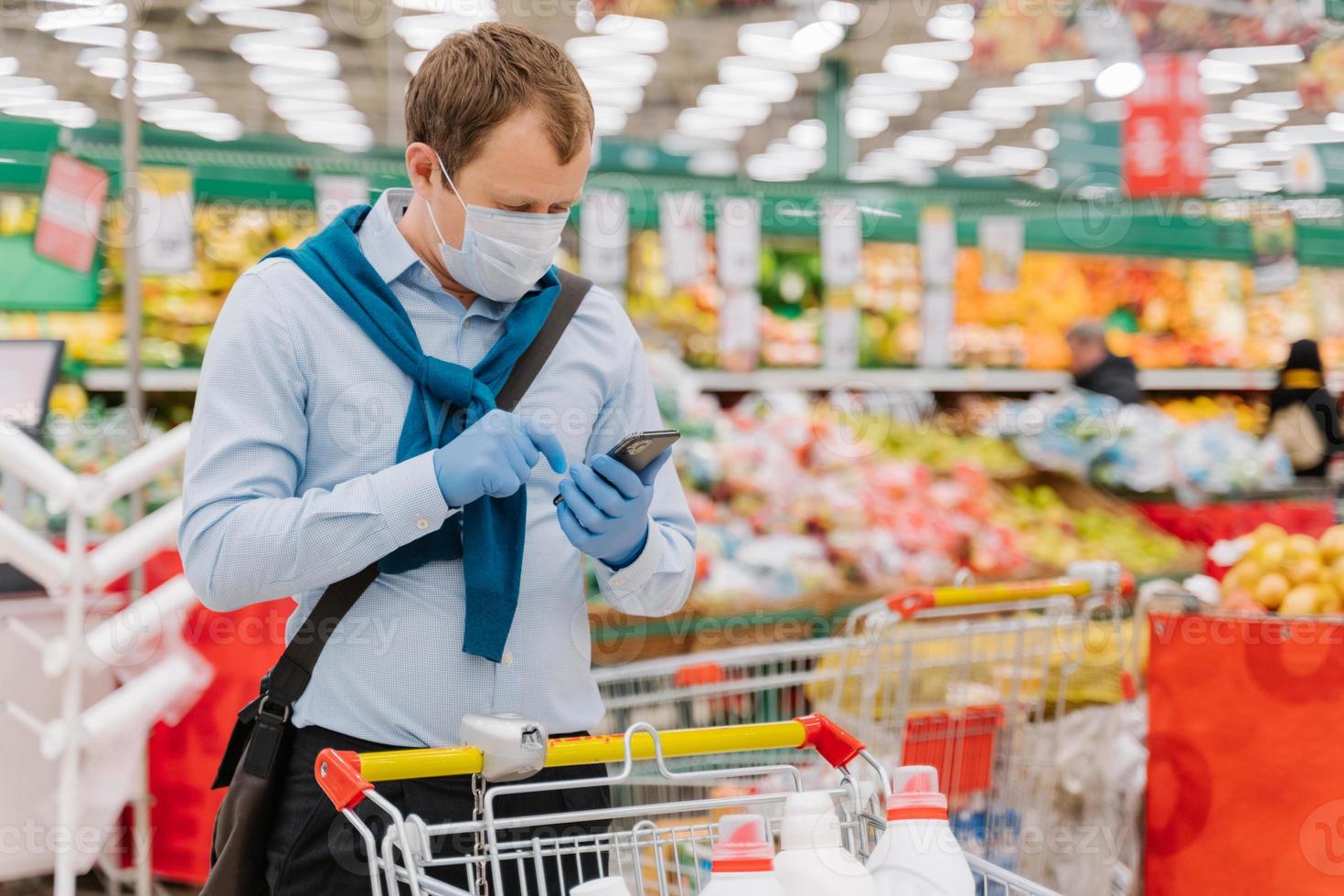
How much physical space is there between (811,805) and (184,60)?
607 inches

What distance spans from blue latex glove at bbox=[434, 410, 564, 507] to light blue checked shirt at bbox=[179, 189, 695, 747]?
3cm

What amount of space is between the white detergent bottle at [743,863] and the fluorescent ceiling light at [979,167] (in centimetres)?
2018

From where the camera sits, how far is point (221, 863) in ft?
5.08

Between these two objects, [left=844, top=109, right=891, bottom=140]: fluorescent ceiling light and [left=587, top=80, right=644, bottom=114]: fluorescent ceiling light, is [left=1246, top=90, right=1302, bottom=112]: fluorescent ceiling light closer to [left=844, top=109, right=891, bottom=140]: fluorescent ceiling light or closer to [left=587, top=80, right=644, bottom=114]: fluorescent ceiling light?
[left=844, top=109, right=891, bottom=140]: fluorescent ceiling light

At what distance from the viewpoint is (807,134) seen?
18.2 metres

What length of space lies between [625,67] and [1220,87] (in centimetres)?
671

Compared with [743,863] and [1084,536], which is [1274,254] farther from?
[743,863]

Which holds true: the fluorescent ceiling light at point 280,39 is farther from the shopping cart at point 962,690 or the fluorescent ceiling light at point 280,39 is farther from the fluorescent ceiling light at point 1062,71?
the shopping cart at point 962,690

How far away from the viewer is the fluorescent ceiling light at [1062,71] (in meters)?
14.6

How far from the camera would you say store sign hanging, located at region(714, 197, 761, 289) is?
5742 mm

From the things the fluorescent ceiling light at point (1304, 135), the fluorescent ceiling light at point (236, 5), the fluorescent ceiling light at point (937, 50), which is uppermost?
the fluorescent ceiling light at point (236, 5)

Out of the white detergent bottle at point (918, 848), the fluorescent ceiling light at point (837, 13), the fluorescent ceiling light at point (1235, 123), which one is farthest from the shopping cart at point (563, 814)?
the fluorescent ceiling light at point (1235, 123)

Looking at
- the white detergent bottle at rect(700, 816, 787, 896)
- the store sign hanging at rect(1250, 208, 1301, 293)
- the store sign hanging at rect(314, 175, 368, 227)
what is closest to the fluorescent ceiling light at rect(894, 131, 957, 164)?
the store sign hanging at rect(1250, 208, 1301, 293)

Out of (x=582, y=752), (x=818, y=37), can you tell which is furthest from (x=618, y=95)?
(x=582, y=752)
